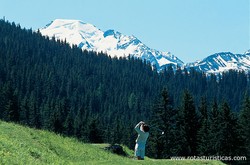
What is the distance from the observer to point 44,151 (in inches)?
925

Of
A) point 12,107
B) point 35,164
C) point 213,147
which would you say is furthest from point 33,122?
point 35,164

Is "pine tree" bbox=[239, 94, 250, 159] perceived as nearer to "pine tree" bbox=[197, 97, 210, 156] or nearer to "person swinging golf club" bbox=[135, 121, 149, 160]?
"pine tree" bbox=[197, 97, 210, 156]

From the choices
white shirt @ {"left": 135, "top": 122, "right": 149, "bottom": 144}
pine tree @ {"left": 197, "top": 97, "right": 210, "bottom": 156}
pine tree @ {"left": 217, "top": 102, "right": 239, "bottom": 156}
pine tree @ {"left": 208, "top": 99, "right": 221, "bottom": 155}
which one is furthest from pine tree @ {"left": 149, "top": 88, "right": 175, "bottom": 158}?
white shirt @ {"left": 135, "top": 122, "right": 149, "bottom": 144}

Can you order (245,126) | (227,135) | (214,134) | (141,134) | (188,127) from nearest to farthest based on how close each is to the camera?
(141,134) → (227,135) → (214,134) → (188,127) → (245,126)

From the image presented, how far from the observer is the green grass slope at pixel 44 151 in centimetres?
1880

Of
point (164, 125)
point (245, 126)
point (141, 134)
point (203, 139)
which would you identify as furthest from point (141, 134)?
point (245, 126)

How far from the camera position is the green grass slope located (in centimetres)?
1880

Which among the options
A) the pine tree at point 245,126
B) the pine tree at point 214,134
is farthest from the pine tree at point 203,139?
the pine tree at point 245,126

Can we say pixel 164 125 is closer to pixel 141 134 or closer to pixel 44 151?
pixel 141 134

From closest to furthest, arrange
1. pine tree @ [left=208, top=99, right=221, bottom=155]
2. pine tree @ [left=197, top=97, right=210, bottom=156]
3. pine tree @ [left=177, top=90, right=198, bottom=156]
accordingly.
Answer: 1. pine tree @ [left=208, top=99, right=221, bottom=155]
2. pine tree @ [left=197, top=97, right=210, bottom=156]
3. pine tree @ [left=177, top=90, right=198, bottom=156]

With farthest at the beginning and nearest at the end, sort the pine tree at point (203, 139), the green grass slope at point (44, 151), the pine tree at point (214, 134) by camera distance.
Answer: the pine tree at point (203, 139) < the pine tree at point (214, 134) < the green grass slope at point (44, 151)

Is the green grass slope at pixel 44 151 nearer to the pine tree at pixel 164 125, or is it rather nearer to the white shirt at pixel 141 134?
the white shirt at pixel 141 134

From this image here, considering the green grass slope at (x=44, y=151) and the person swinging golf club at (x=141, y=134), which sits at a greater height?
the person swinging golf club at (x=141, y=134)

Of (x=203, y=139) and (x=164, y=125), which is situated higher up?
(x=164, y=125)
